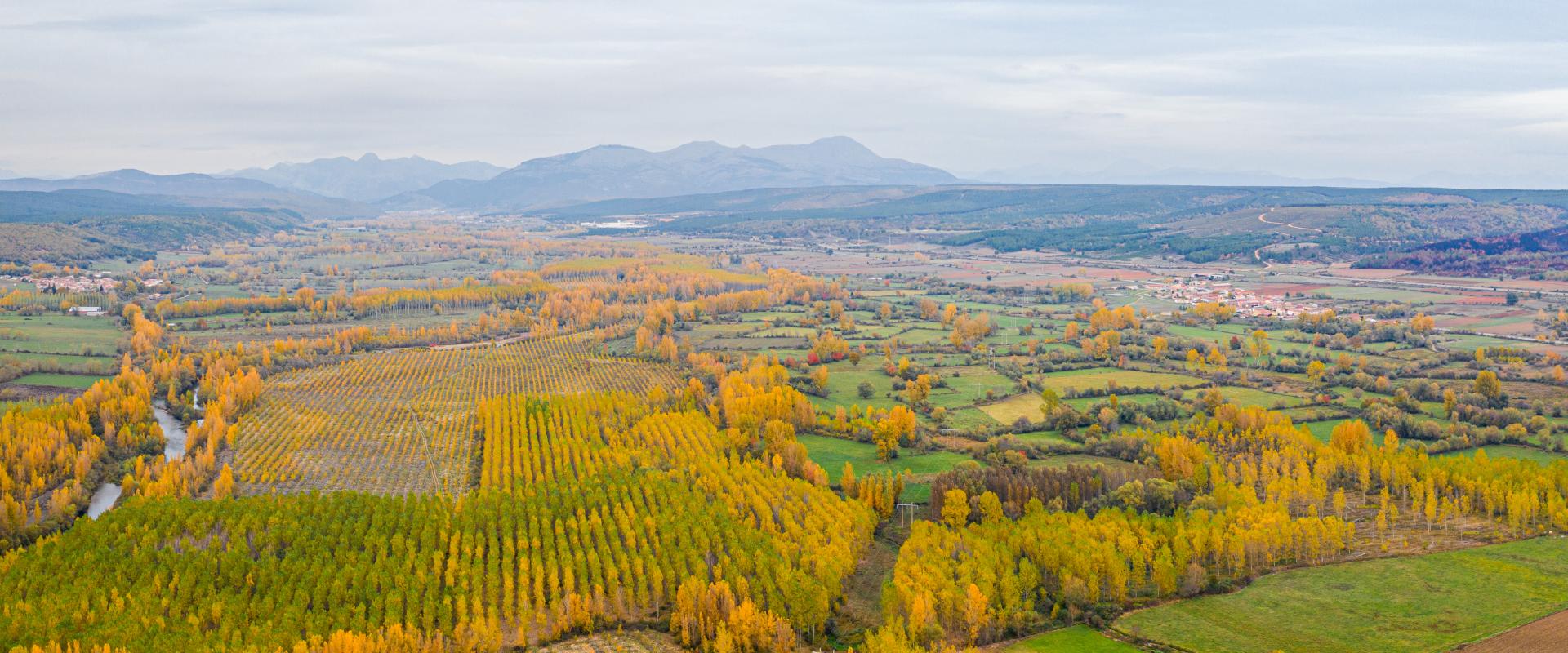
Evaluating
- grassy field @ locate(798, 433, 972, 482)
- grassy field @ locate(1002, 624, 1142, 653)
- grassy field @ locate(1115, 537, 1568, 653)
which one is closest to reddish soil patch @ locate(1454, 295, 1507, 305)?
grassy field @ locate(798, 433, 972, 482)

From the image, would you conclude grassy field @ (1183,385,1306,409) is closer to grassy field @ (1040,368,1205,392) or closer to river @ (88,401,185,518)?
grassy field @ (1040,368,1205,392)

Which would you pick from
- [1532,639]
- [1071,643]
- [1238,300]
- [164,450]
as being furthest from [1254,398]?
[164,450]

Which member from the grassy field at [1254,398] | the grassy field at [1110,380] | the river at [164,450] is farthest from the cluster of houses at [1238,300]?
the river at [164,450]

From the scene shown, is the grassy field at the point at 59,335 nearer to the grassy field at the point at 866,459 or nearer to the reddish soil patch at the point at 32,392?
the reddish soil patch at the point at 32,392

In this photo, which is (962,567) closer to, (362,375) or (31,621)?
(31,621)

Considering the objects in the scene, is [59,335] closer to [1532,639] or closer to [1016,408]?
[1016,408]

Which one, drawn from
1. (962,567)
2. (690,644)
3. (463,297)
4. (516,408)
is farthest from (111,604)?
(463,297)
